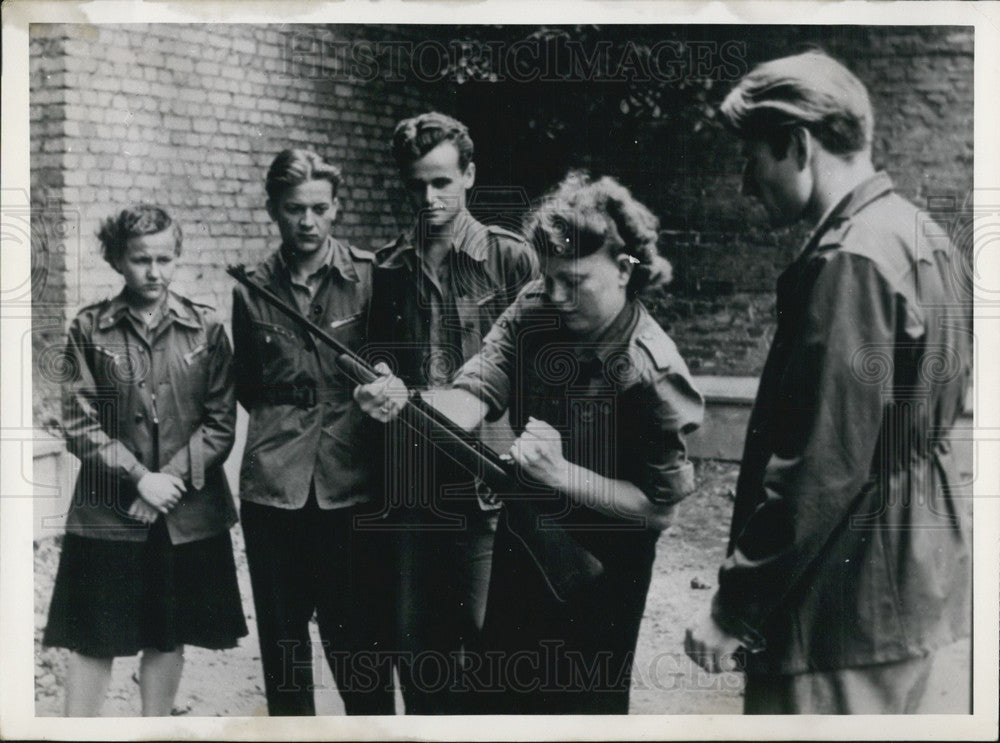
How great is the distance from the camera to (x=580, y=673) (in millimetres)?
5035

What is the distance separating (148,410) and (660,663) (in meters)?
2.57

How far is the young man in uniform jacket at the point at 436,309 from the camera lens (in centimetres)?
492

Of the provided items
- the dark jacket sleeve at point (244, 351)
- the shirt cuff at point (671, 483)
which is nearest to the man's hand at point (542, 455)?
the shirt cuff at point (671, 483)

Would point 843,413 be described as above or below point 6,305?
below

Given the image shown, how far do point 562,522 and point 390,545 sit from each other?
78 cm

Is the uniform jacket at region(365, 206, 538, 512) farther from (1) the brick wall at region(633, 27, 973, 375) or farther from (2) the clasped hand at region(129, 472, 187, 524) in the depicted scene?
(2) the clasped hand at region(129, 472, 187, 524)

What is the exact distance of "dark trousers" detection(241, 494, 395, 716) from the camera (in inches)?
196

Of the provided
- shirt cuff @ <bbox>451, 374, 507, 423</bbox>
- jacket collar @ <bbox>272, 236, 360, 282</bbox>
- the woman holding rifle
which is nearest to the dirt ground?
the woman holding rifle

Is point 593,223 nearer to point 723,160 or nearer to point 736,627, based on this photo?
point 723,160

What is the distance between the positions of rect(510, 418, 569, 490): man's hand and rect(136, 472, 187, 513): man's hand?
1.51 m

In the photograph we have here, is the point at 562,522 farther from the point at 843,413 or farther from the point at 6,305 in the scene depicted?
the point at 6,305

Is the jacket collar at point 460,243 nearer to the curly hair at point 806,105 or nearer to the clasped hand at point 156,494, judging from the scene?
the curly hair at point 806,105

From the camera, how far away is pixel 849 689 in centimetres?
498

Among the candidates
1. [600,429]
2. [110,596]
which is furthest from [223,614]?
[600,429]
